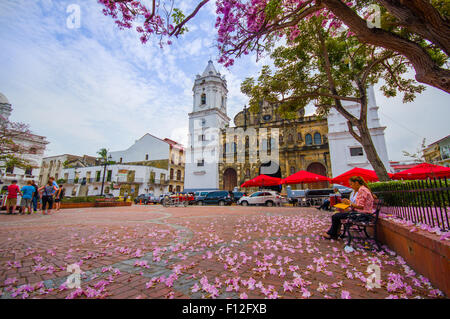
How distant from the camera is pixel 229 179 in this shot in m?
29.0

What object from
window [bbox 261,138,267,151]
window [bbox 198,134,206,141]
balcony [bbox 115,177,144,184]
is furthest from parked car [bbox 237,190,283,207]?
balcony [bbox 115,177,144,184]

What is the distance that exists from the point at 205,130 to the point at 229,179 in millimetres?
8746

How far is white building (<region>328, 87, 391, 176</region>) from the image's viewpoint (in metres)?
21.5

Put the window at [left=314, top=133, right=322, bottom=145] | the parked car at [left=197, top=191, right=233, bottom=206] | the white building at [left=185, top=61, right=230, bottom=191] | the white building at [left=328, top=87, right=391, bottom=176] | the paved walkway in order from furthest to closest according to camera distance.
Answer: the white building at [left=185, top=61, right=230, bottom=191]
the window at [left=314, top=133, right=322, bottom=145]
the white building at [left=328, top=87, right=391, bottom=176]
the parked car at [left=197, top=191, right=233, bottom=206]
the paved walkway

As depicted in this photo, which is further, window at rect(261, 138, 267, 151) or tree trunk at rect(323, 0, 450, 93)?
window at rect(261, 138, 267, 151)

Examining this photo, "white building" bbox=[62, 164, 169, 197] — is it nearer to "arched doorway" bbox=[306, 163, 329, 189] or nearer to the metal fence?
"arched doorway" bbox=[306, 163, 329, 189]

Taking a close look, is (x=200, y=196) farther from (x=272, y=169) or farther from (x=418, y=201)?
(x=418, y=201)

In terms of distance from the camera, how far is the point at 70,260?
305 cm

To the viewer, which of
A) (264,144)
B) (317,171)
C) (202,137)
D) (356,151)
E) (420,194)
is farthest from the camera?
(202,137)

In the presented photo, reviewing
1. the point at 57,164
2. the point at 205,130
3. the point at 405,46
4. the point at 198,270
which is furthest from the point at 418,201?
the point at 57,164

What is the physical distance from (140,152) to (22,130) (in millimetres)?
25979

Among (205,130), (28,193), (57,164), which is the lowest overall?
(28,193)

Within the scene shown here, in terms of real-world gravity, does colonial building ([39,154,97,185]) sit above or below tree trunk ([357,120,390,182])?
above

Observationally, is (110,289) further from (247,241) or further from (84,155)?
(84,155)
